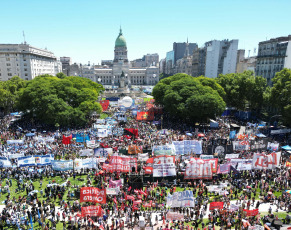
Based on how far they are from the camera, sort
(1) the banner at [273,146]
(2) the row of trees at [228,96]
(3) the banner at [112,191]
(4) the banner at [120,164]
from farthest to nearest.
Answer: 1. (2) the row of trees at [228,96]
2. (1) the banner at [273,146]
3. (4) the banner at [120,164]
4. (3) the banner at [112,191]

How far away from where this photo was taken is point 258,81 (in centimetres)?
4756

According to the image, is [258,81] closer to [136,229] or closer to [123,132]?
[123,132]

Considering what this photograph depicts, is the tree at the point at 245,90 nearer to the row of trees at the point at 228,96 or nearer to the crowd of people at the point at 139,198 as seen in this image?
the row of trees at the point at 228,96

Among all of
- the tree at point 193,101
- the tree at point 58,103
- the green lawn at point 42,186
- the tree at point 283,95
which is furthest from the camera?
the tree at point 193,101

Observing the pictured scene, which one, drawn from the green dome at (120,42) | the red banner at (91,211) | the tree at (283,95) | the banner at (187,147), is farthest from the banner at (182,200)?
the green dome at (120,42)

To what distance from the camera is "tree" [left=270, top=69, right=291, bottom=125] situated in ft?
120

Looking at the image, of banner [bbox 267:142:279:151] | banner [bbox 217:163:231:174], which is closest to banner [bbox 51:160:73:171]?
banner [bbox 217:163:231:174]

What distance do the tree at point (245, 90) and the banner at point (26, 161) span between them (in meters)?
42.6

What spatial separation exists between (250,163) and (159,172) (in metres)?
8.97

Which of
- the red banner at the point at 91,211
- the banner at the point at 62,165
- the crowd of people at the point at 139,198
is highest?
the banner at the point at 62,165

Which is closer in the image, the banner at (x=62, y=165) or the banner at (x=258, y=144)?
the banner at (x=62, y=165)

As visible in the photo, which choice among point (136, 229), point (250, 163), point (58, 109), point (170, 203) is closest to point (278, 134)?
point (250, 163)

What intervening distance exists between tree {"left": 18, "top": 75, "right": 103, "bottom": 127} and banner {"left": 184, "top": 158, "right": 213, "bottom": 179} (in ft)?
81.2

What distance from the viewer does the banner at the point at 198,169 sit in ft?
65.8
